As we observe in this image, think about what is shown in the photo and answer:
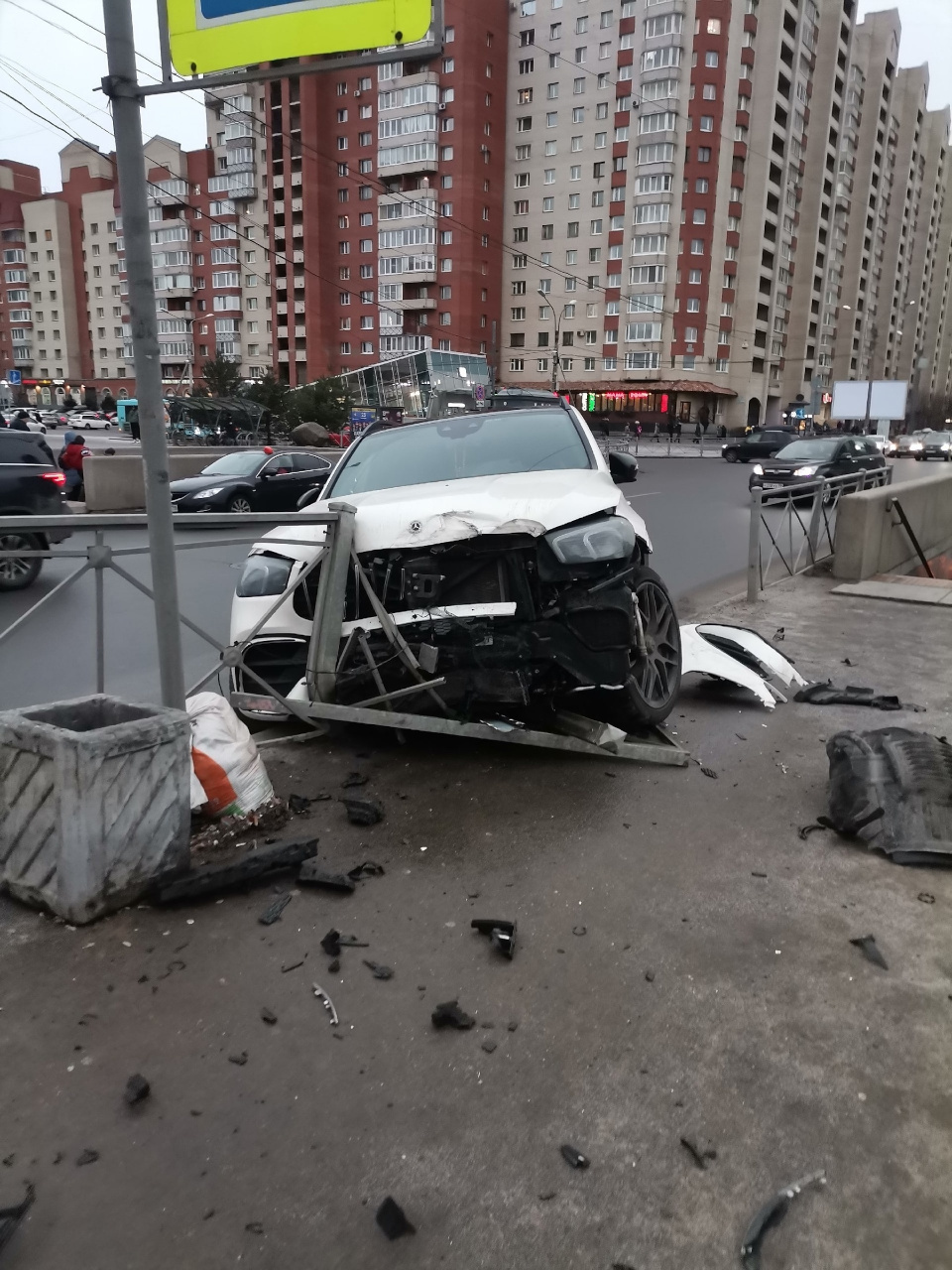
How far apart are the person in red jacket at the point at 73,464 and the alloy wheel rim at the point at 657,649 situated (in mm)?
17563

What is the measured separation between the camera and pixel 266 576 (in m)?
4.90

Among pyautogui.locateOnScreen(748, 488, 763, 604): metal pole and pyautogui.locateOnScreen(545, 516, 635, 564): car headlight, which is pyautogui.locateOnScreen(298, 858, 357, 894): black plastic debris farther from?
pyautogui.locateOnScreen(748, 488, 763, 604): metal pole

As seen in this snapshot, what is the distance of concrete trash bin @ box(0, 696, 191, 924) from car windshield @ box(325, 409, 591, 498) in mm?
2749

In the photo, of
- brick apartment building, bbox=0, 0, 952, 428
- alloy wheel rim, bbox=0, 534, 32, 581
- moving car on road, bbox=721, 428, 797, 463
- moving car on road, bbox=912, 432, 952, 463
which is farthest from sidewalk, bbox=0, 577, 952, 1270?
brick apartment building, bbox=0, 0, 952, 428

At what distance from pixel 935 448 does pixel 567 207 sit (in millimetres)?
42414

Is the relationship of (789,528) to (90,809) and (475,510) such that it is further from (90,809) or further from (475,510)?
(90,809)

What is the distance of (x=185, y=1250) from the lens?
182 cm

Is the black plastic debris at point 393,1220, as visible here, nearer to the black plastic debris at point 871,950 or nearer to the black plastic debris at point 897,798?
the black plastic debris at point 871,950

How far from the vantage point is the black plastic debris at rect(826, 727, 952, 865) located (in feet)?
11.8

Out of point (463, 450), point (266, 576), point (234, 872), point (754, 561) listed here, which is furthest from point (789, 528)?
point (234, 872)

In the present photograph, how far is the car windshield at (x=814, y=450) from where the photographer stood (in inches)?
848

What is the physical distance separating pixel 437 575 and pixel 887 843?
2325mm

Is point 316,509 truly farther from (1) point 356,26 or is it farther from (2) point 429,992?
(2) point 429,992

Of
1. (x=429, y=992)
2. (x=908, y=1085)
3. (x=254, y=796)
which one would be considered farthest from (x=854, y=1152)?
(x=254, y=796)
